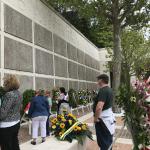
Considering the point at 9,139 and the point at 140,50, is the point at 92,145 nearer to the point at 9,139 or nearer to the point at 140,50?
the point at 9,139

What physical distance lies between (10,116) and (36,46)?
8.94 m

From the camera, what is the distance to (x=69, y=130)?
7.49m

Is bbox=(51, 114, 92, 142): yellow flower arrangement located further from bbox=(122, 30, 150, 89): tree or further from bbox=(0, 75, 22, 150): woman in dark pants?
bbox=(122, 30, 150, 89): tree

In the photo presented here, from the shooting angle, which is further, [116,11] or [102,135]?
[116,11]

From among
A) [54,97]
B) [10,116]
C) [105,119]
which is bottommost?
[105,119]

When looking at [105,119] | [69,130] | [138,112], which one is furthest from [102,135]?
[138,112]

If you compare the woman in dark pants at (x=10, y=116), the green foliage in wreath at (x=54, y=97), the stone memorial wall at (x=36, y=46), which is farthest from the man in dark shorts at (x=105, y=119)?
the green foliage in wreath at (x=54, y=97)

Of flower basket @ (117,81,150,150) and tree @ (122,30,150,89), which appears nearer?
flower basket @ (117,81,150,150)

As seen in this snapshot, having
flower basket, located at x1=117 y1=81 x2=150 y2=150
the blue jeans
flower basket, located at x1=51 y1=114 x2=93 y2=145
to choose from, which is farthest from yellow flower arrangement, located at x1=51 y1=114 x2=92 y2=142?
flower basket, located at x1=117 y1=81 x2=150 y2=150

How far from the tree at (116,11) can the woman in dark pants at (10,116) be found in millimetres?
13006

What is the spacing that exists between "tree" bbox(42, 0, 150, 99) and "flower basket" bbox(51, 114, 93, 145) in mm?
10478

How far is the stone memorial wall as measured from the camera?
452 inches

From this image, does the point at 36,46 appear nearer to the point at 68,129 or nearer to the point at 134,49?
the point at 68,129

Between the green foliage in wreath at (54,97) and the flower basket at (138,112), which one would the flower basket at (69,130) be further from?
the green foliage in wreath at (54,97)
